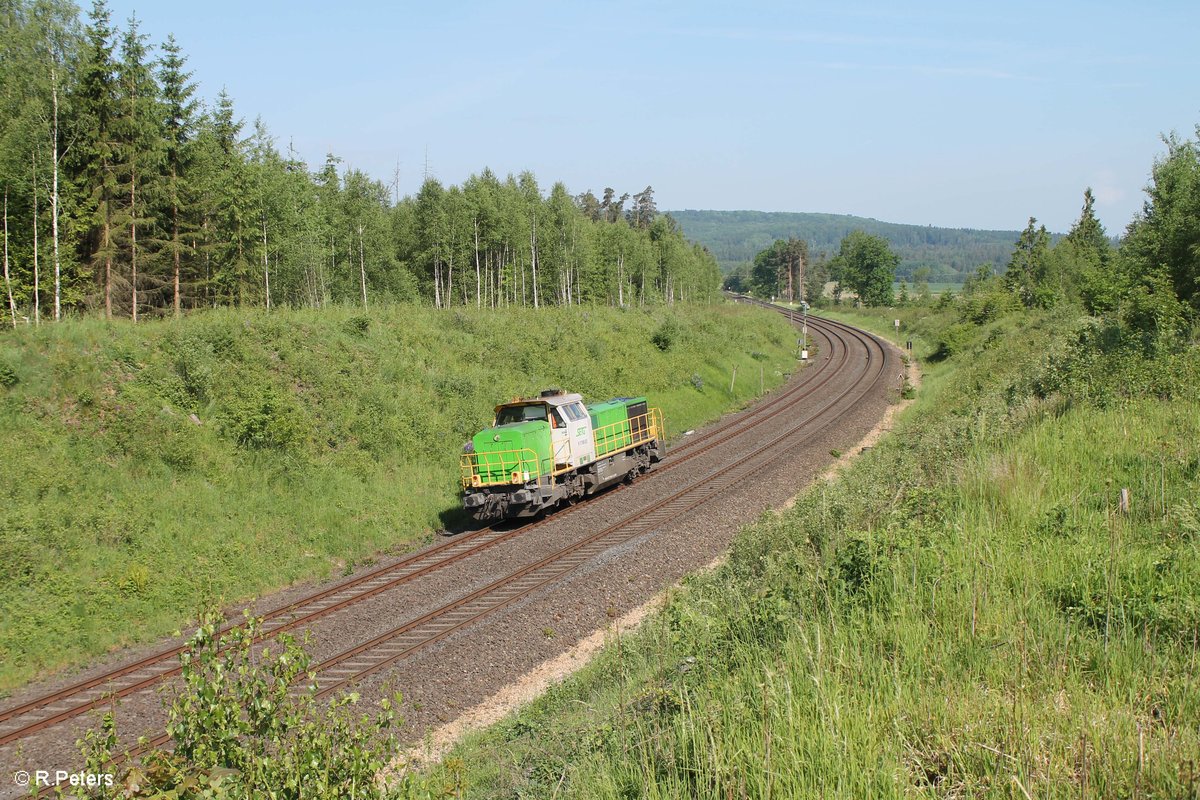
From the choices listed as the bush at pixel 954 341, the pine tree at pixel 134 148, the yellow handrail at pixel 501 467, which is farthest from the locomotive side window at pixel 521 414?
the bush at pixel 954 341

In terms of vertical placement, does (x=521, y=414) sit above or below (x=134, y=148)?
below

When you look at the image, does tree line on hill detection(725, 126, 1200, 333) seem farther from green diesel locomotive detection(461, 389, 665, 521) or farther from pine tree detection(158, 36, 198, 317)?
pine tree detection(158, 36, 198, 317)

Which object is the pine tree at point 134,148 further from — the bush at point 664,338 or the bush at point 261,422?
the bush at point 664,338

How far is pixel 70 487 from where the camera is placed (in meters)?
16.0

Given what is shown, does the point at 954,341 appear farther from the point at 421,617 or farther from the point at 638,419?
the point at 421,617

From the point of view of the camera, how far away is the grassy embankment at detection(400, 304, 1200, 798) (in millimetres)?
4469

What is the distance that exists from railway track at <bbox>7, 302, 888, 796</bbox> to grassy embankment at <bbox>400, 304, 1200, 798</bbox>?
2666mm

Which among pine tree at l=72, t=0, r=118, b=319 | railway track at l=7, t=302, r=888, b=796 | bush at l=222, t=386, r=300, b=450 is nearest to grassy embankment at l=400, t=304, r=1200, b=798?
railway track at l=7, t=302, r=888, b=796

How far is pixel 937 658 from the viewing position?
18.6 feet

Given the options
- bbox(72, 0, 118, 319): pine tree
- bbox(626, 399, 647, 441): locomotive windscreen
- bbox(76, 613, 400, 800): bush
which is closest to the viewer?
bbox(76, 613, 400, 800): bush

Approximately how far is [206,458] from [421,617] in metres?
8.03

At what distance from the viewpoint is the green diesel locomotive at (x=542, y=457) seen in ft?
64.0

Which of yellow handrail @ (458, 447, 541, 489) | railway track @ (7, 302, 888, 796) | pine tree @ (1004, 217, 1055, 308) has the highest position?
pine tree @ (1004, 217, 1055, 308)

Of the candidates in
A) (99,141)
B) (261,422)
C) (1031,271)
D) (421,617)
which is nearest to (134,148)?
(99,141)
